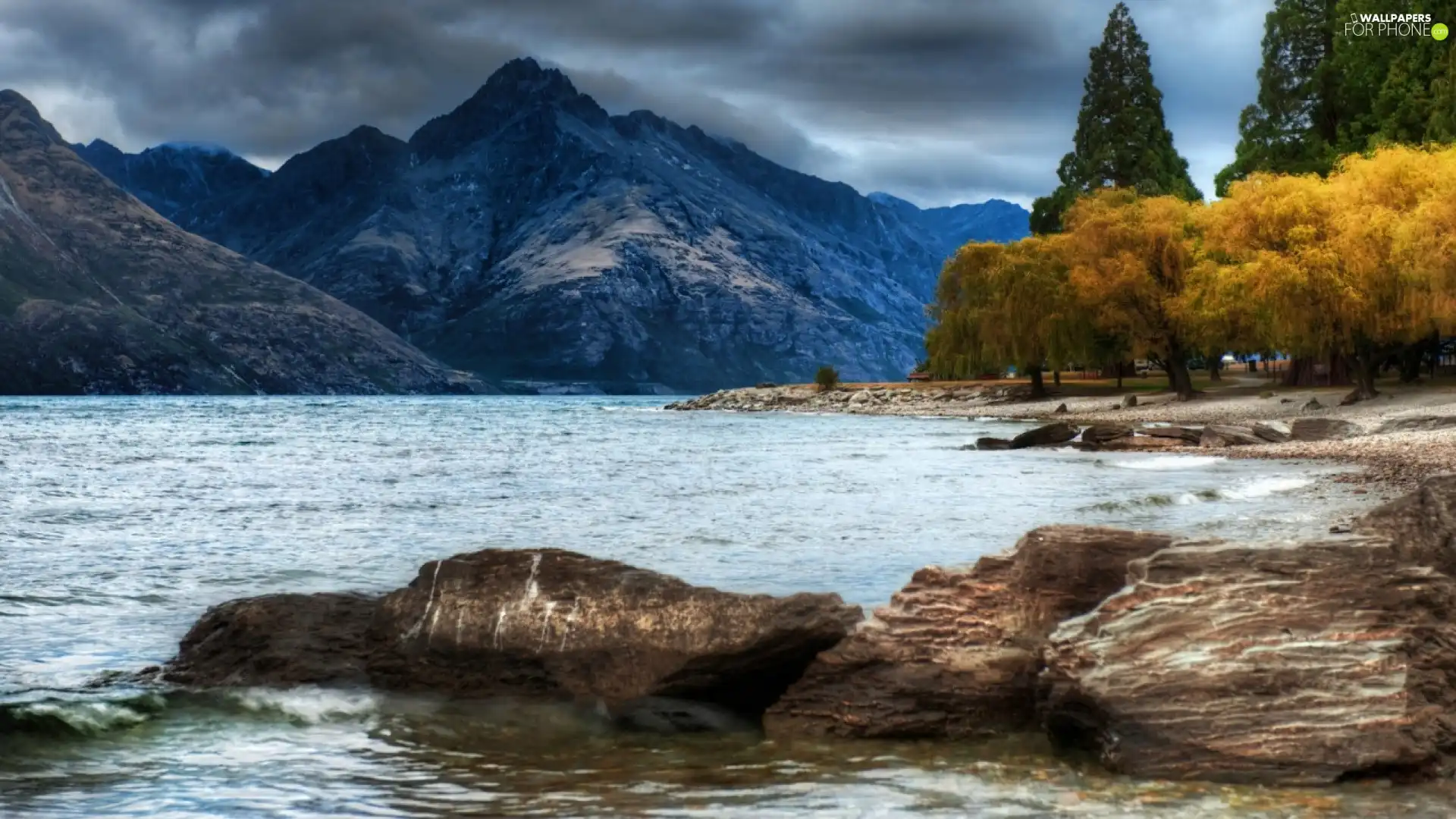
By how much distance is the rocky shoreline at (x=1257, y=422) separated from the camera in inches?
1307

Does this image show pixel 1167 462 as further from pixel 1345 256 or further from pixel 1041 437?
pixel 1345 256

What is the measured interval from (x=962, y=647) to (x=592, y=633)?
9.91ft

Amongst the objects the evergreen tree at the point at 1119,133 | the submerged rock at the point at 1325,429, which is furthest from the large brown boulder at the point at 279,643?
the evergreen tree at the point at 1119,133

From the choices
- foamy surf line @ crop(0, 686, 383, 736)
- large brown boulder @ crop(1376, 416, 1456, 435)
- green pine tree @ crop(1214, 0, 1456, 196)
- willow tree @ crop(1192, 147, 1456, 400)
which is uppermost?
green pine tree @ crop(1214, 0, 1456, 196)

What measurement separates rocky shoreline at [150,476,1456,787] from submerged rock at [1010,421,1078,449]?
34.8 metres

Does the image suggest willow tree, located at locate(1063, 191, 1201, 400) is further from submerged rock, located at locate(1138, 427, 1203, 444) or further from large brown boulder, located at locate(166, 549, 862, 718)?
large brown boulder, located at locate(166, 549, 862, 718)

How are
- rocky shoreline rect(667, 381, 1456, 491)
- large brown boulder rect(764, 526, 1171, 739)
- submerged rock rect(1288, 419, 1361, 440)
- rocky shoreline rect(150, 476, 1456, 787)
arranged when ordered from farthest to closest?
submerged rock rect(1288, 419, 1361, 440) → rocky shoreline rect(667, 381, 1456, 491) → large brown boulder rect(764, 526, 1171, 739) → rocky shoreline rect(150, 476, 1456, 787)

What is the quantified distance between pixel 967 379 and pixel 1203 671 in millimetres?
102604

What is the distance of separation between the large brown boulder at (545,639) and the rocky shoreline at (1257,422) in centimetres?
1787

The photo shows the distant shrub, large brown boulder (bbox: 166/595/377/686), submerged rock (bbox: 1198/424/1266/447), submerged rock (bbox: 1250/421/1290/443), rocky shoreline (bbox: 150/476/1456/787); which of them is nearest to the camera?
rocky shoreline (bbox: 150/476/1456/787)

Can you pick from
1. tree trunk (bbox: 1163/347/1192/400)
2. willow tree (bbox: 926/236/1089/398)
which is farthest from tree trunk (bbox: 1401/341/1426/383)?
willow tree (bbox: 926/236/1089/398)

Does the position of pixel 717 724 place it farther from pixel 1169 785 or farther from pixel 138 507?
pixel 138 507

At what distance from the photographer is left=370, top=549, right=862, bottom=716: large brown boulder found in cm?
991

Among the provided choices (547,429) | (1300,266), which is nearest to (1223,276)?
(1300,266)
